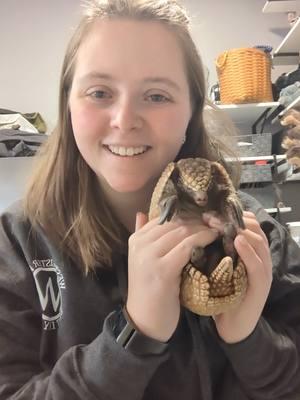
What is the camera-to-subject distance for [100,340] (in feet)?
1.62

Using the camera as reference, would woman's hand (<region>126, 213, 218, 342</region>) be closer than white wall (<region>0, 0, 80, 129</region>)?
Yes

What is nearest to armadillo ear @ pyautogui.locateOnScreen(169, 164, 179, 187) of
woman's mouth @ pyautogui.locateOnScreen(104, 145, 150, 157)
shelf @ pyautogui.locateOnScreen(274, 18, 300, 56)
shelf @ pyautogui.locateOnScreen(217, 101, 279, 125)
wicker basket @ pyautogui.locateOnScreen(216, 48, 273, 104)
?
woman's mouth @ pyautogui.locateOnScreen(104, 145, 150, 157)

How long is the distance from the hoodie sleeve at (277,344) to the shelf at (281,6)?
1819 mm

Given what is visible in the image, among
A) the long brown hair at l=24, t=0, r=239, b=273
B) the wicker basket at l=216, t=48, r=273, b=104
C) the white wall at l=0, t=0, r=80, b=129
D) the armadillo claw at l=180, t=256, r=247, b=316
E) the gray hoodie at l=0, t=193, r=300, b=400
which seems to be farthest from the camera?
the white wall at l=0, t=0, r=80, b=129

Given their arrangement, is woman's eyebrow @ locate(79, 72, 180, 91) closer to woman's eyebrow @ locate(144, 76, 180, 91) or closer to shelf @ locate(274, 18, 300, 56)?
woman's eyebrow @ locate(144, 76, 180, 91)

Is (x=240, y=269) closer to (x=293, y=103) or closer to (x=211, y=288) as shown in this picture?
(x=211, y=288)

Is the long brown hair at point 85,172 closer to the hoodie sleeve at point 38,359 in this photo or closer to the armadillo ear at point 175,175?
the hoodie sleeve at point 38,359

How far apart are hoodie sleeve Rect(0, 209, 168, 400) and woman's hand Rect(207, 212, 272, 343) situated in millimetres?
80

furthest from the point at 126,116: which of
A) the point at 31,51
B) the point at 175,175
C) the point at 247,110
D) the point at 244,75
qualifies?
the point at 31,51

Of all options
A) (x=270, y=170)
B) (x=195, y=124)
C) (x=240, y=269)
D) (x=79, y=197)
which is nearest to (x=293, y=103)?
(x=270, y=170)

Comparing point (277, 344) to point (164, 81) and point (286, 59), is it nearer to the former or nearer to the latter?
point (164, 81)

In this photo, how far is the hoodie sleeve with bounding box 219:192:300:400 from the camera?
53 centimetres

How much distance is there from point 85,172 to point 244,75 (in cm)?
150

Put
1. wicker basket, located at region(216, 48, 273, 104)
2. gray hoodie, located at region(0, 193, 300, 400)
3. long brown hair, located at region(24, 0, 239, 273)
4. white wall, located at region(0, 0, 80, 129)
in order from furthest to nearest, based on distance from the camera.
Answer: white wall, located at region(0, 0, 80, 129) < wicker basket, located at region(216, 48, 273, 104) < long brown hair, located at region(24, 0, 239, 273) < gray hoodie, located at region(0, 193, 300, 400)
